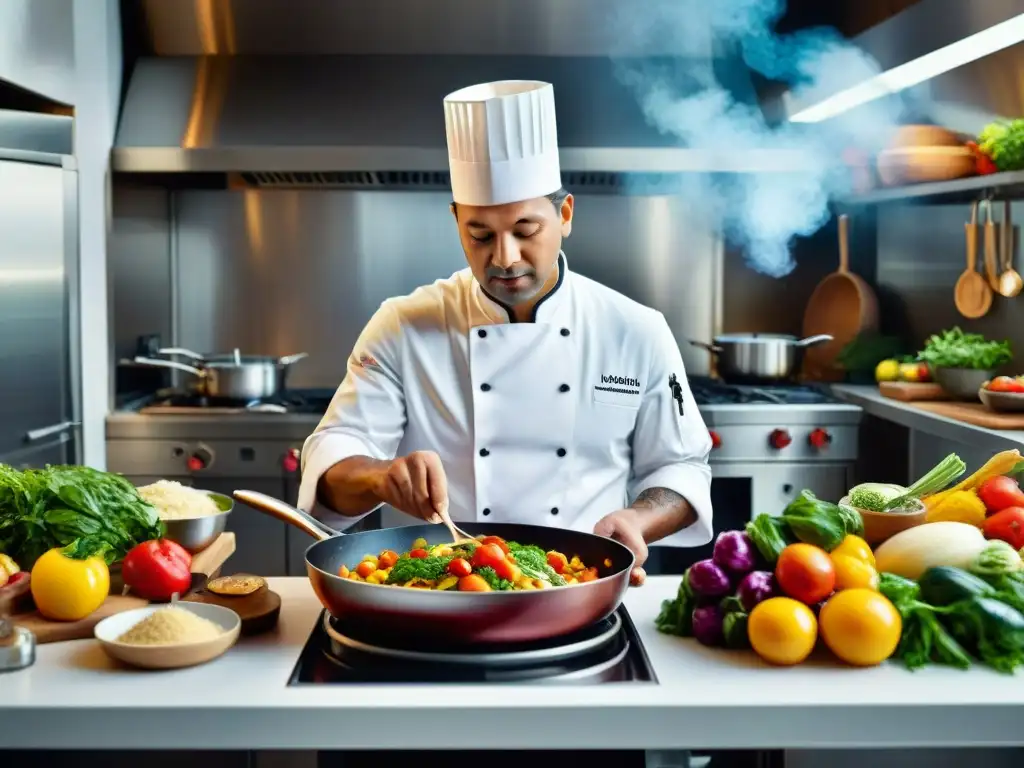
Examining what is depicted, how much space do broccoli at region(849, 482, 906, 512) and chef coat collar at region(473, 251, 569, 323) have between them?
888 mm

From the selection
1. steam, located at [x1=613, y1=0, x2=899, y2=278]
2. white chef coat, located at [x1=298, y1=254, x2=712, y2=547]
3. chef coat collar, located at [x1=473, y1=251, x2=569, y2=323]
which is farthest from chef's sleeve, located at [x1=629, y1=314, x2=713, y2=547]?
steam, located at [x1=613, y1=0, x2=899, y2=278]

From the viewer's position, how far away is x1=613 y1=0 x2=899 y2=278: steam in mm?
4066

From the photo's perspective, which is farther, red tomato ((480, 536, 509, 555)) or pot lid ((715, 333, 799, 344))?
pot lid ((715, 333, 799, 344))

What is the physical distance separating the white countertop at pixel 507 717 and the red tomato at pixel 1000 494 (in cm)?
44

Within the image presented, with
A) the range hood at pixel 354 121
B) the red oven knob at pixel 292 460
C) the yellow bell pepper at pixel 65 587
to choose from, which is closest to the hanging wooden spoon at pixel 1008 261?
the range hood at pixel 354 121

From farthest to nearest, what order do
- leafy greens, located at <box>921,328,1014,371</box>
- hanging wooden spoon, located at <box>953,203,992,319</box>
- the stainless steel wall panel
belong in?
1. the stainless steel wall panel
2. hanging wooden spoon, located at <box>953,203,992,319</box>
3. leafy greens, located at <box>921,328,1014,371</box>

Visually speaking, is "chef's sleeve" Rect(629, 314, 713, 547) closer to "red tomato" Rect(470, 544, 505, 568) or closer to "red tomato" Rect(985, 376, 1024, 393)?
"red tomato" Rect(470, 544, 505, 568)

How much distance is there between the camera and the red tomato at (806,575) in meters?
1.50

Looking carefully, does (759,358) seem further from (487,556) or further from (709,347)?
(487,556)

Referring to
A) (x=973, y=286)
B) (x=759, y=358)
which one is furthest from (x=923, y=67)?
(x=759, y=358)

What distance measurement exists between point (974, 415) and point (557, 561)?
6.68 feet

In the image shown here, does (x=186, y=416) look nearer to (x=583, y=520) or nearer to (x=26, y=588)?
(x=583, y=520)

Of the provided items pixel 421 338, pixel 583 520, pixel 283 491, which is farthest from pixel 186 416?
pixel 583 520

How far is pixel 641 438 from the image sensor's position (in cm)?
247
